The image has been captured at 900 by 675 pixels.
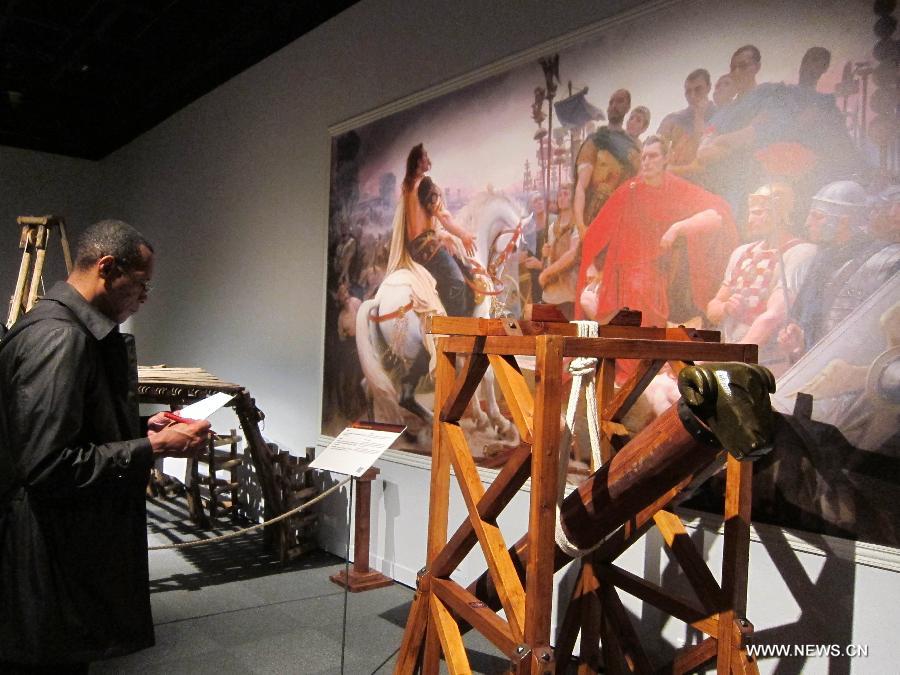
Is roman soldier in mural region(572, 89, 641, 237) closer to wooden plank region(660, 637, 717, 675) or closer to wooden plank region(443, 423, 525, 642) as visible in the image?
wooden plank region(443, 423, 525, 642)

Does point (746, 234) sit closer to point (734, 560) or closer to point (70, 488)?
point (734, 560)

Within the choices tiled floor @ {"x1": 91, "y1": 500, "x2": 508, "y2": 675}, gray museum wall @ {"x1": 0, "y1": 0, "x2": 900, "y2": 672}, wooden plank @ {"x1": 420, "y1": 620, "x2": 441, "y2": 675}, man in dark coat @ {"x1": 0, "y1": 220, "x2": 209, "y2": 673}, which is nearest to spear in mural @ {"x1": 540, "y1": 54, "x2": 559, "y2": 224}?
gray museum wall @ {"x1": 0, "y1": 0, "x2": 900, "y2": 672}

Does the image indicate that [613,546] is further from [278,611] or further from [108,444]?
[278,611]

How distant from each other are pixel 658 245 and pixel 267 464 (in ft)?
Answer: 9.89

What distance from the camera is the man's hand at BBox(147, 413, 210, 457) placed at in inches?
93.0

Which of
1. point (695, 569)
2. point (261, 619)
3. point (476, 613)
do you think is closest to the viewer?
point (476, 613)

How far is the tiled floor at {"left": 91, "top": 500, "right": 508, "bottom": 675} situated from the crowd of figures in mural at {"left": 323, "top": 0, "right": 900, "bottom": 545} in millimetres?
1089

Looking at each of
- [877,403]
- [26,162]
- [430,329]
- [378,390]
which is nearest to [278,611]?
[378,390]

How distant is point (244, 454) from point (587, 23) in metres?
4.34

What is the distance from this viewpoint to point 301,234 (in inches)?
222

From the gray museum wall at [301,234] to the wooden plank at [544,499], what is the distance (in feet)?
4.30

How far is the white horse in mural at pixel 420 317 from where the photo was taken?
3879mm

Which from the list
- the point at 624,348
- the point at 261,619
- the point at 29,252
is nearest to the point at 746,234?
the point at 624,348

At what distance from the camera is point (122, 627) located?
2285 millimetres
